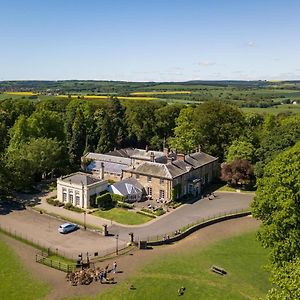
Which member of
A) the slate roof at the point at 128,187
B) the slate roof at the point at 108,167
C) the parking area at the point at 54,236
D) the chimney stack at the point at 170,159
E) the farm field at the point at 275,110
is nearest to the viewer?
the parking area at the point at 54,236

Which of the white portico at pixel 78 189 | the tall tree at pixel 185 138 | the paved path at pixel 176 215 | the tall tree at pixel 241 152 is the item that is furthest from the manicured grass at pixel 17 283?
the tall tree at pixel 185 138

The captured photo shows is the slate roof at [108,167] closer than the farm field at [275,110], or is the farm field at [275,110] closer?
the slate roof at [108,167]

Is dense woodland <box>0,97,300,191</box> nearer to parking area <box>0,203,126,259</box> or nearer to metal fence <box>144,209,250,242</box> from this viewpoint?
parking area <box>0,203,126,259</box>

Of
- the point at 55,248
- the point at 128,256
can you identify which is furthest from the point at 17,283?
the point at 128,256

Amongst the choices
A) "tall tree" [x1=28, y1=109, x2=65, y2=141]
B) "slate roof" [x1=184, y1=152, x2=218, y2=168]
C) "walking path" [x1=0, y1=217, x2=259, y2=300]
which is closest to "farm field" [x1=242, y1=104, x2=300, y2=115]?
"slate roof" [x1=184, y1=152, x2=218, y2=168]

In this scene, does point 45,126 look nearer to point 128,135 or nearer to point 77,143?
point 77,143

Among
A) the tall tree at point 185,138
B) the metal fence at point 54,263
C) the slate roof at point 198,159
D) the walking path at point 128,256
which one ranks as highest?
the tall tree at point 185,138

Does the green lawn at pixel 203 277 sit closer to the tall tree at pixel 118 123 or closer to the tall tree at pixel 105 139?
the tall tree at pixel 105 139

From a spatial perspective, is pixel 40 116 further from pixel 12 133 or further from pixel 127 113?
pixel 127 113
